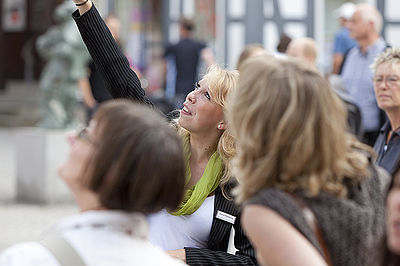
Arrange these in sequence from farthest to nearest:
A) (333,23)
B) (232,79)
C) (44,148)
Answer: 1. (333,23)
2. (44,148)
3. (232,79)

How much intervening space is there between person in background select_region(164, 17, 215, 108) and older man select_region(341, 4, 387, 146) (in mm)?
3739

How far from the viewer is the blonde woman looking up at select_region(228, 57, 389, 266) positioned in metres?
1.95

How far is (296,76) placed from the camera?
204cm

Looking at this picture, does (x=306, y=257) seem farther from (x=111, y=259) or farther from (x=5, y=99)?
(x=5, y=99)

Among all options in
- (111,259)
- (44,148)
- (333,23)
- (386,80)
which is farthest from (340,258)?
(333,23)

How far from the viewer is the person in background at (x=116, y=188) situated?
1.80m

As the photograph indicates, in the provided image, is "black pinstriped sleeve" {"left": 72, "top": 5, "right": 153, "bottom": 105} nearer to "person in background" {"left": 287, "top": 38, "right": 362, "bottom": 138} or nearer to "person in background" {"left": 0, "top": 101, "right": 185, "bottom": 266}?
"person in background" {"left": 0, "top": 101, "right": 185, "bottom": 266}

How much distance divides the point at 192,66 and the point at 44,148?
2804 millimetres

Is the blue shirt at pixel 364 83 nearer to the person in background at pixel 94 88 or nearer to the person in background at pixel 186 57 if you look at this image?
the person in background at pixel 94 88

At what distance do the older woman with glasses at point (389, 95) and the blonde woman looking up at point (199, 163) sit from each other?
1026 millimetres

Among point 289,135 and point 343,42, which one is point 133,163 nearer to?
point 289,135

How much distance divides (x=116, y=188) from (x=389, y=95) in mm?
2453

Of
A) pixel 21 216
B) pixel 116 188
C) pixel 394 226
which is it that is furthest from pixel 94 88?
pixel 394 226

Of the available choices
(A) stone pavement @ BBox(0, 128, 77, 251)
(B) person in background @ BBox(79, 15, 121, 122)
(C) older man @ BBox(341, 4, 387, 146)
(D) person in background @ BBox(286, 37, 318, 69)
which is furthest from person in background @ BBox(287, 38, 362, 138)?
(A) stone pavement @ BBox(0, 128, 77, 251)
